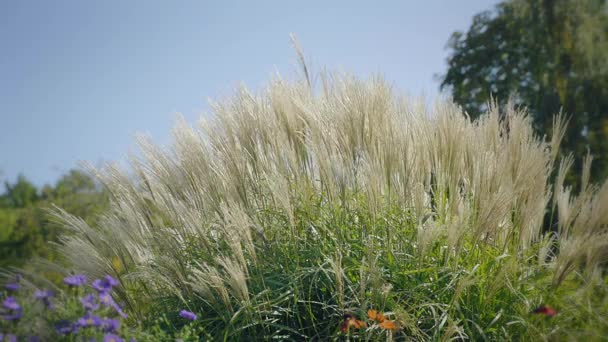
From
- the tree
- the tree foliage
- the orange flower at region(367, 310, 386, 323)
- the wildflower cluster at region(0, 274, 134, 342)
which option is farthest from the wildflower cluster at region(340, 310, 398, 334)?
the tree foliage

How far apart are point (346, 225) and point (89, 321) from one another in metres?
1.47

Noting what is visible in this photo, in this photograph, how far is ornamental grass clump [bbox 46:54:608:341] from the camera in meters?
2.79

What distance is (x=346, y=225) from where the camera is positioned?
10.4ft

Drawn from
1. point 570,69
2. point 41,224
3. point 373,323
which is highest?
point 570,69

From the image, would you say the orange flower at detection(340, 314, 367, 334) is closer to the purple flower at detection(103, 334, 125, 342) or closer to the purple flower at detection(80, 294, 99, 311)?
the purple flower at detection(103, 334, 125, 342)

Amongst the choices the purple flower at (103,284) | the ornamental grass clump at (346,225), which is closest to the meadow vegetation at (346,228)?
the ornamental grass clump at (346,225)

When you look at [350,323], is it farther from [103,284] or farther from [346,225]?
[103,284]

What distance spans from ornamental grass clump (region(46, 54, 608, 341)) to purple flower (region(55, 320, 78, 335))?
545 millimetres

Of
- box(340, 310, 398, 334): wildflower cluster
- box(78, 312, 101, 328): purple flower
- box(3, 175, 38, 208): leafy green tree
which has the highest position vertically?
box(78, 312, 101, 328): purple flower

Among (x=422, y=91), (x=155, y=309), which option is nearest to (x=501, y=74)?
(x=422, y=91)

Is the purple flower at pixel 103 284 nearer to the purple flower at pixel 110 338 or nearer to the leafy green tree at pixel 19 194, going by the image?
the purple flower at pixel 110 338

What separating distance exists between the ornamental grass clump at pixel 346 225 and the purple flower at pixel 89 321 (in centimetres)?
46

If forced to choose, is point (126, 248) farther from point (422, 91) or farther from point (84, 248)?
point (422, 91)

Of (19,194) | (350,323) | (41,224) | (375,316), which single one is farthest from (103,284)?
(19,194)
